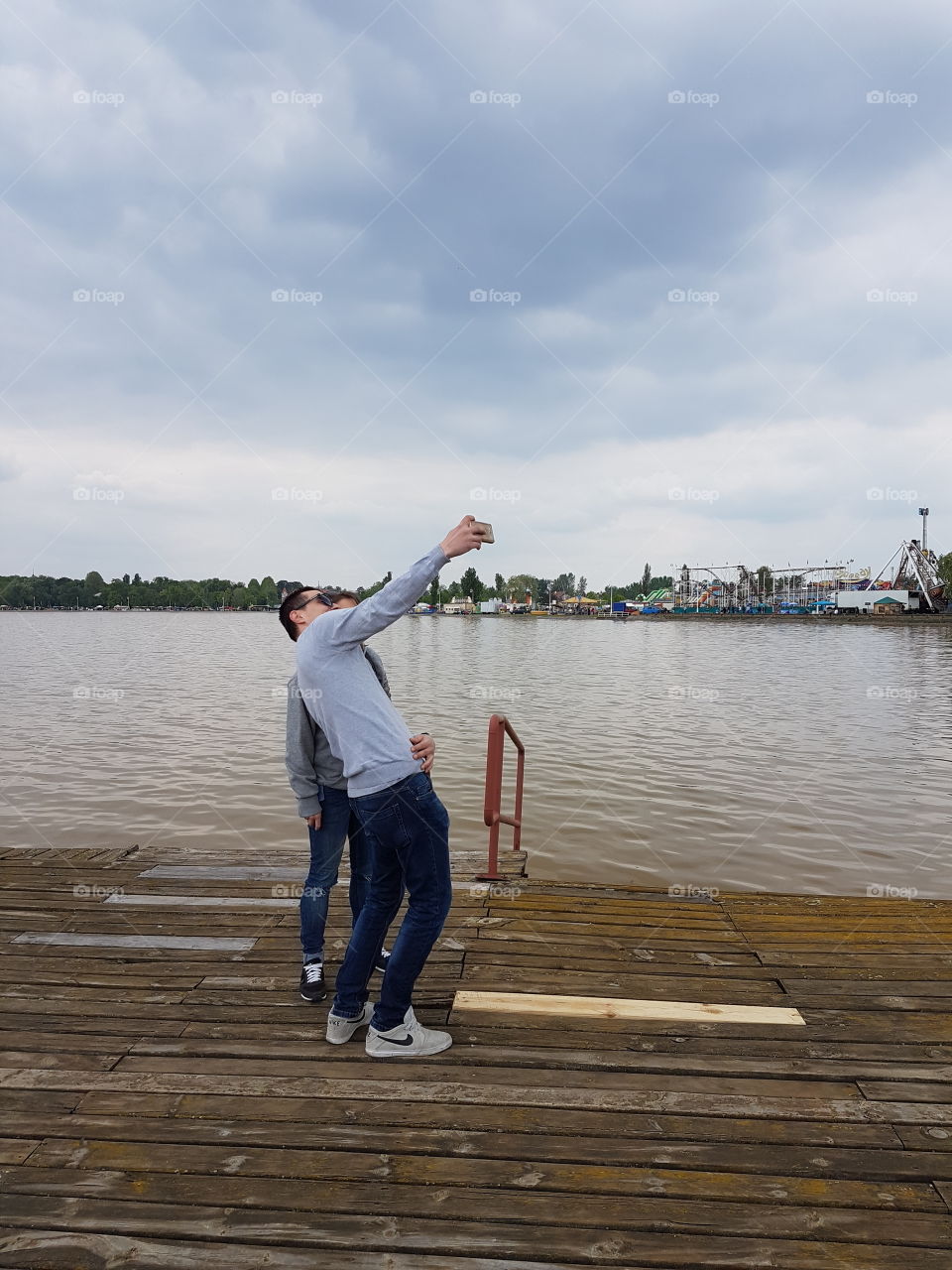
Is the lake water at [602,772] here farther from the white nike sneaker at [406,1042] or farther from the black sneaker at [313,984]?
the white nike sneaker at [406,1042]

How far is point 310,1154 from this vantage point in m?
2.72

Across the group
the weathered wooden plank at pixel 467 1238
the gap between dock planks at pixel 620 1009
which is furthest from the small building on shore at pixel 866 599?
the weathered wooden plank at pixel 467 1238

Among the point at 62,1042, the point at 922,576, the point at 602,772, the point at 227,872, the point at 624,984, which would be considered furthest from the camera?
the point at 922,576

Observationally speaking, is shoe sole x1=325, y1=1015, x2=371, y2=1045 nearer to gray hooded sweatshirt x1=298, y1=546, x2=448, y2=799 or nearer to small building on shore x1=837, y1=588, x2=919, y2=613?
gray hooded sweatshirt x1=298, y1=546, x2=448, y2=799

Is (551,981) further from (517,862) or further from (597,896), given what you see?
(517,862)

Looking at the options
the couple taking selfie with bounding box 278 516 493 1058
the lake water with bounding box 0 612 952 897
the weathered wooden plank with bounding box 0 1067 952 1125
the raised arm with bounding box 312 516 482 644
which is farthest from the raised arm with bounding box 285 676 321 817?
the lake water with bounding box 0 612 952 897

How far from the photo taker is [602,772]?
1285 centimetres

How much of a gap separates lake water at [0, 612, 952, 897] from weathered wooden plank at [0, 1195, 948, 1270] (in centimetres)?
428

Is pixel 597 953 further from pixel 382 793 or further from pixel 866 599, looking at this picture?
pixel 866 599

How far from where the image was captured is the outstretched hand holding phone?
2896mm

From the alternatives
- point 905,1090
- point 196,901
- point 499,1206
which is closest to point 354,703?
point 499,1206

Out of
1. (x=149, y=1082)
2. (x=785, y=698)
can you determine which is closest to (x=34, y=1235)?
(x=149, y=1082)

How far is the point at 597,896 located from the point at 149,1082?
343 centimetres

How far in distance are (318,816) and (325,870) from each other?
12.8 inches
